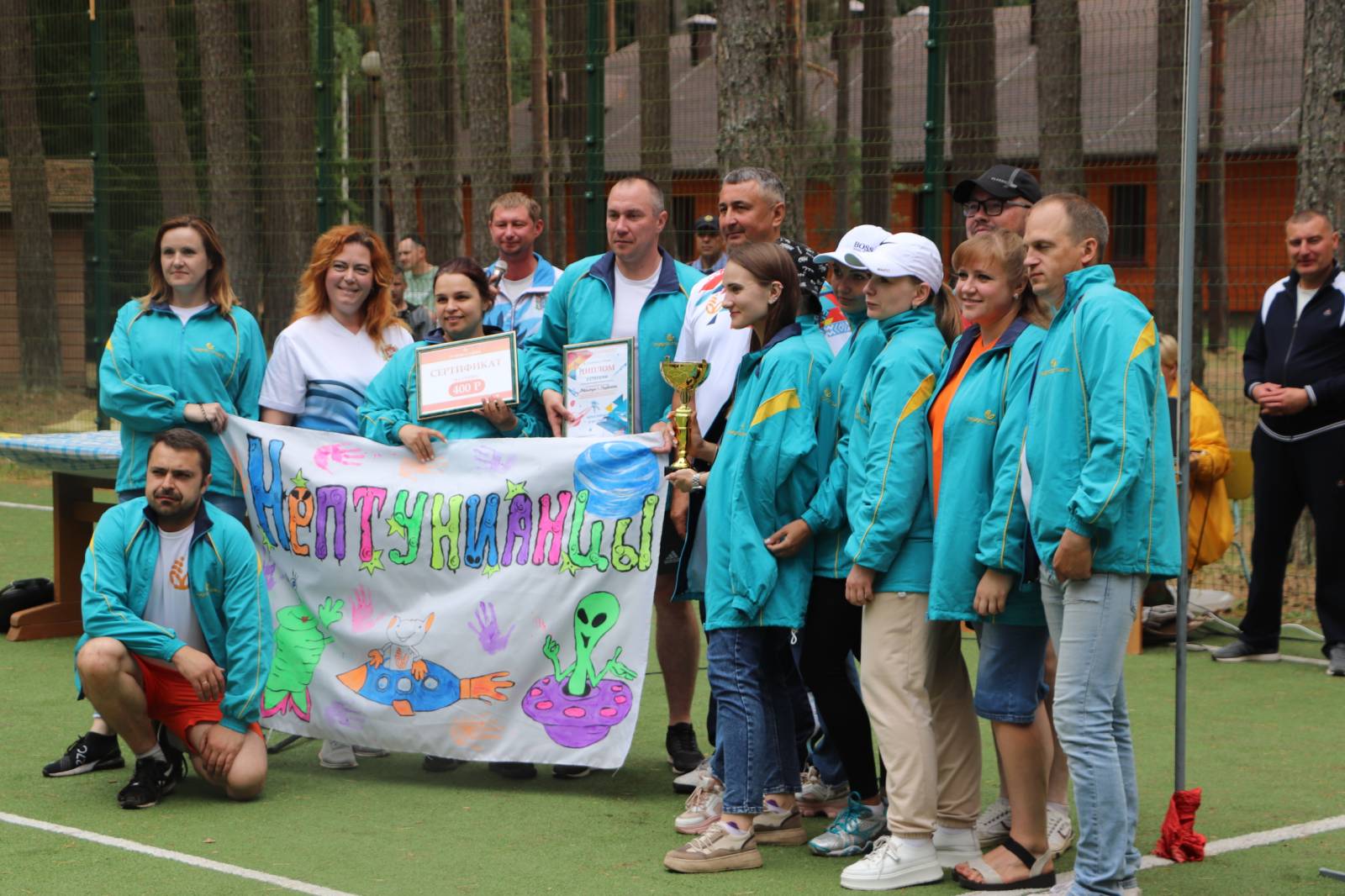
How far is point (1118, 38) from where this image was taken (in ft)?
35.8

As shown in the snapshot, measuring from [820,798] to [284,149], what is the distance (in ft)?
30.5

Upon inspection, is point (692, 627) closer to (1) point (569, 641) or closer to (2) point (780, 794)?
(1) point (569, 641)

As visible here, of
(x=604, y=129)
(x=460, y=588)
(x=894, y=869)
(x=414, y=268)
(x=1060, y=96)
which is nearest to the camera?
(x=894, y=869)

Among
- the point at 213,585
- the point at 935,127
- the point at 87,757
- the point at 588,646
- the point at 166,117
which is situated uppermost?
the point at 166,117

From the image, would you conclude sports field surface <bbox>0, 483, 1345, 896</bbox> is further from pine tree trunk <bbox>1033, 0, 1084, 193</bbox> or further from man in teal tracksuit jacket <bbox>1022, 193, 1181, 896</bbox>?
pine tree trunk <bbox>1033, 0, 1084, 193</bbox>

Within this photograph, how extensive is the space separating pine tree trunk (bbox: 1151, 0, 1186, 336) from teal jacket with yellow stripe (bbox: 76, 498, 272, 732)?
659cm

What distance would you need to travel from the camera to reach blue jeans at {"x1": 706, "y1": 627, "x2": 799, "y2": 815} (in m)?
5.13

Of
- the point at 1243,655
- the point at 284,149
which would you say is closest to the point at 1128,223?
the point at 1243,655

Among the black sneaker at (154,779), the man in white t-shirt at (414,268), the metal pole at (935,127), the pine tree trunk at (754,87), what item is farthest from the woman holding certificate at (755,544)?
the man in white t-shirt at (414,268)

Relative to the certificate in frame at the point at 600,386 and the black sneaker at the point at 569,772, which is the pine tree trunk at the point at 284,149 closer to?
the certificate in frame at the point at 600,386

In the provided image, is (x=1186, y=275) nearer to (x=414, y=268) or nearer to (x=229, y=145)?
(x=414, y=268)

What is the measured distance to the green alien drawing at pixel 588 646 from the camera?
600cm

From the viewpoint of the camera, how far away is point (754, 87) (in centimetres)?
988

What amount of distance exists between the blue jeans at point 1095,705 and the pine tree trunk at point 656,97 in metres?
6.81
